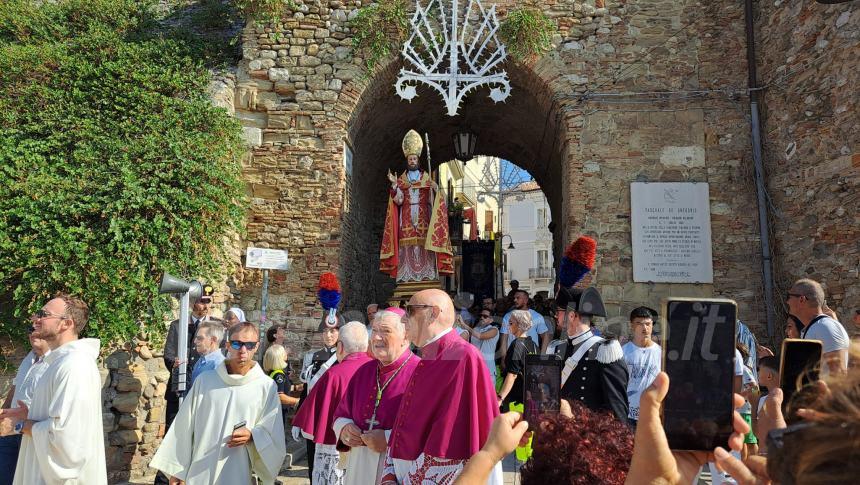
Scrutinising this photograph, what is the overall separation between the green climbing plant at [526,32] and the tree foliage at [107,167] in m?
4.16

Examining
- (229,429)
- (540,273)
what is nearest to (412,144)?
(229,429)

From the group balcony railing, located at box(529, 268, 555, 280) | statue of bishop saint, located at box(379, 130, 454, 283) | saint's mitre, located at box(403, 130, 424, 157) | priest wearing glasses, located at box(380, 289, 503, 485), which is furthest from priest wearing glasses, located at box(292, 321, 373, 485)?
balcony railing, located at box(529, 268, 555, 280)

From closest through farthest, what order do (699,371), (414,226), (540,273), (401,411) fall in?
(699,371) → (401,411) → (414,226) → (540,273)

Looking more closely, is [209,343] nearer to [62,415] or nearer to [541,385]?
[62,415]

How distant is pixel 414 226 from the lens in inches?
392

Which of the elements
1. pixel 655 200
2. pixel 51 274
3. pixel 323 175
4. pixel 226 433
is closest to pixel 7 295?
pixel 51 274

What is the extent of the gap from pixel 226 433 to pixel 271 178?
19.6 ft

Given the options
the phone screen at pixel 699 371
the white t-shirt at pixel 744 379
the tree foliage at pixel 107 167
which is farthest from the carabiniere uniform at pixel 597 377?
the tree foliage at pixel 107 167

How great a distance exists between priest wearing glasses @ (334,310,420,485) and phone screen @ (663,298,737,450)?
7.11 feet

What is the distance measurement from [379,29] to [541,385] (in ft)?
25.3

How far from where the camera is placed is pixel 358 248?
11.2 m

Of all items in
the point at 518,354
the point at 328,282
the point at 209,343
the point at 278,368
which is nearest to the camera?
the point at 209,343

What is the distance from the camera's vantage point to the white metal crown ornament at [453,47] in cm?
959

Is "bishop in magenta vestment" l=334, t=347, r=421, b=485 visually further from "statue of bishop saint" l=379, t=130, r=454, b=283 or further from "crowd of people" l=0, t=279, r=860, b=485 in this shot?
"statue of bishop saint" l=379, t=130, r=454, b=283
